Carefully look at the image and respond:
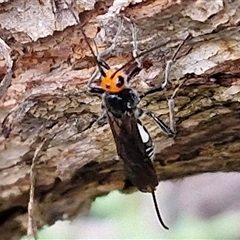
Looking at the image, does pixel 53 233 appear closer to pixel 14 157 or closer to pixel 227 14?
pixel 14 157

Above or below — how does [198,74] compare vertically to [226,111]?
above

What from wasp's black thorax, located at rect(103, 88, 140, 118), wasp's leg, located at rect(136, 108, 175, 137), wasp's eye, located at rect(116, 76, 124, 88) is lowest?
wasp's leg, located at rect(136, 108, 175, 137)

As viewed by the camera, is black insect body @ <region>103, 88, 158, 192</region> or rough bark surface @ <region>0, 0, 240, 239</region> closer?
rough bark surface @ <region>0, 0, 240, 239</region>

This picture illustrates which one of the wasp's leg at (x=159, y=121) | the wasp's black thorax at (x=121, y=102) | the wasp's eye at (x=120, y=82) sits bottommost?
the wasp's leg at (x=159, y=121)

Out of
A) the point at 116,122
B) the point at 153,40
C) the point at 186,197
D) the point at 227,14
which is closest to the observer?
the point at 227,14

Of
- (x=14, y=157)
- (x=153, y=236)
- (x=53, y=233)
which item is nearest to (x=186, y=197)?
(x=153, y=236)

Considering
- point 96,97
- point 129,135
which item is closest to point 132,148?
point 129,135

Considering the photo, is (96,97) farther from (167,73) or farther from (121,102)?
(167,73)
